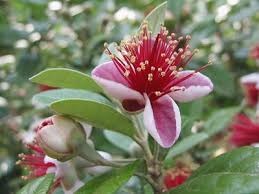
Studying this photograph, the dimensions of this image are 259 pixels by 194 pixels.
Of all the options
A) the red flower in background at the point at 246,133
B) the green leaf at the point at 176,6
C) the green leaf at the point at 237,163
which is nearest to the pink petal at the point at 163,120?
the green leaf at the point at 237,163

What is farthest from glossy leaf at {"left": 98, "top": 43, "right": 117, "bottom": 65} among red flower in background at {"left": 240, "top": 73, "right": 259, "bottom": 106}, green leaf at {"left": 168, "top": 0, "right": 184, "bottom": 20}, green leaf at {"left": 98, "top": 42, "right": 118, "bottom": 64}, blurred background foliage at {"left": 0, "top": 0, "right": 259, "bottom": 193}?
green leaf at {"left": 168, "top": 0, "right": 184, "bottom": 20}

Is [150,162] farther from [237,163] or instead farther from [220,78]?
[220,78]

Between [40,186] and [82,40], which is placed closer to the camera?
[40,186]

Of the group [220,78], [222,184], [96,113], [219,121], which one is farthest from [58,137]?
[220,78]

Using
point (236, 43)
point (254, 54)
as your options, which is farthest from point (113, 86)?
point (236, 43)

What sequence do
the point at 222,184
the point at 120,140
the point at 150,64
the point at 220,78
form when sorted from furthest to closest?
the point at 220,78 < the point at 120,140 < the point at 150,64 < the point at 222,184

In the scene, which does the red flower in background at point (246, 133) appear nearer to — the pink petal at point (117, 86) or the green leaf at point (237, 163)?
the green leaf at point (237, 163)
